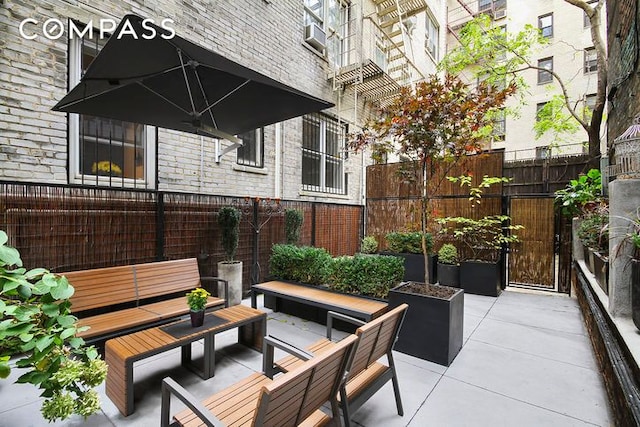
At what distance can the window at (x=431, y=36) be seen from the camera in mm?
13523

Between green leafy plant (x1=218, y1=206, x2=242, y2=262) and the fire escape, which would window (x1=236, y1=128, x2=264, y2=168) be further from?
the fire escape

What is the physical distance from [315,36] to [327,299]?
7.39m

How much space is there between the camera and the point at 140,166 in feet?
16.2

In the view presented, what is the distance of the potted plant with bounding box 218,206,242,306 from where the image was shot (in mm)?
5027

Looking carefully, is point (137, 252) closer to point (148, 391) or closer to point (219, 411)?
point (148, 391)

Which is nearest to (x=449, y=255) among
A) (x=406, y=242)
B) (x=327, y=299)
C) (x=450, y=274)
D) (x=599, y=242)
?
(x=450, y=274)

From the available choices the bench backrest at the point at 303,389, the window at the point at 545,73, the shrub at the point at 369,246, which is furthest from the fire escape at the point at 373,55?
the window at the point at 545,73

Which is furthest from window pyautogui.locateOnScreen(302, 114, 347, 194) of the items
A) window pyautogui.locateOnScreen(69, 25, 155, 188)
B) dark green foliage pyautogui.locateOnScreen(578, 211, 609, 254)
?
dark green foliage pyautogui.locateOnScreen(578, 211, 609, 254)

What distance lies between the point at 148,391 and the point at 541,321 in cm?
541

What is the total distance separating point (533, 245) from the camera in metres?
6.49

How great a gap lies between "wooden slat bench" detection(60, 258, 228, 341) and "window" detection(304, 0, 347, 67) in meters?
7.20

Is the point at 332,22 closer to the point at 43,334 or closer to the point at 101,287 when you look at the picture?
the point at 101,287

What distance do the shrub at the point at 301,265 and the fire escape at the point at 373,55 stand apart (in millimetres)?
5709

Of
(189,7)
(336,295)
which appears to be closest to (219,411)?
(336,295)
